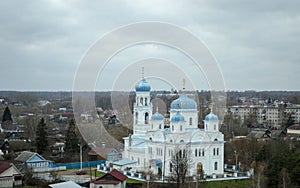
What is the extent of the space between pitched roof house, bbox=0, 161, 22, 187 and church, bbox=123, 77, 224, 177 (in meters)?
6.12

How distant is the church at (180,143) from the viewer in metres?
20.4

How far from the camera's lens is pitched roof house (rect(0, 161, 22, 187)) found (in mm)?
17531

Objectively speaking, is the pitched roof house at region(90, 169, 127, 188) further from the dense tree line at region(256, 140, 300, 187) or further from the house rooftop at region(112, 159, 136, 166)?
the dense tree line at region(256, 140, 300, 187)

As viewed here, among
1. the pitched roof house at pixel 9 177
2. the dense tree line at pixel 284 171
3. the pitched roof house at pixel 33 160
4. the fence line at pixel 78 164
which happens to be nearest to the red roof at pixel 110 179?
the pitched roof house at pixel 9 177

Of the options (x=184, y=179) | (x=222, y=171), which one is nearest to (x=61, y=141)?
(x=222, y=171)

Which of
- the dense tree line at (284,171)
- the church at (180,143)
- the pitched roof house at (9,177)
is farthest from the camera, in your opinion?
the church at (180,143)

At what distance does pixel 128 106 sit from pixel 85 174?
7.07m

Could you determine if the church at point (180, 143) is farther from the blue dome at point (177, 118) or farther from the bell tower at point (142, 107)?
the bell tower at point (142, 107)

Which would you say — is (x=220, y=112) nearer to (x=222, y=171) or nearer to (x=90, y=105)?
(x=222, y=171)

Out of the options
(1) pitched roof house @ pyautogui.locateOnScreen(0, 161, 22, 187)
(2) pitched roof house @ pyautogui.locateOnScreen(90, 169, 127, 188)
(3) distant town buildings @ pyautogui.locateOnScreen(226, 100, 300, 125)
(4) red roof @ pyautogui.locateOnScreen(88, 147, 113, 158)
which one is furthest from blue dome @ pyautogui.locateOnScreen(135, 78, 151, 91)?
(3) distant town buildings @ pyautogui.locateOnScreen(226, 100, 300, 125)

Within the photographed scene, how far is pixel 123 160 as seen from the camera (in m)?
22.8

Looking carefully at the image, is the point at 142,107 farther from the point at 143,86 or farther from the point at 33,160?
the point at 33,160

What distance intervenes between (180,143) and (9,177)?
24.7 feet

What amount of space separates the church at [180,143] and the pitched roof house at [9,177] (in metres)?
6.12
